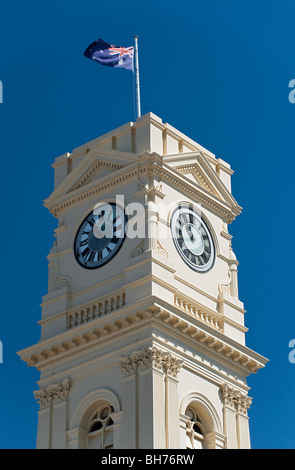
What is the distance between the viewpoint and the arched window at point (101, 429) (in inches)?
2712

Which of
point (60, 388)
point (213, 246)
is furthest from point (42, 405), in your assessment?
point (213, 246)

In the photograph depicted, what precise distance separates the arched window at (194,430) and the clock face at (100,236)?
7.29m

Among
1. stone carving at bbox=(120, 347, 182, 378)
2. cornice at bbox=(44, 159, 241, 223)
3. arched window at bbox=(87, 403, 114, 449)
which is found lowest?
arched window at bbox=(87, 403, 114, 449)

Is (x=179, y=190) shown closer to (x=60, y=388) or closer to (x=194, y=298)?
(x=194, y=298)

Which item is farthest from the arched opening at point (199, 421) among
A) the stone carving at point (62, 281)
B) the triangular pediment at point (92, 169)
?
the triangular pediment at point (92, 169)

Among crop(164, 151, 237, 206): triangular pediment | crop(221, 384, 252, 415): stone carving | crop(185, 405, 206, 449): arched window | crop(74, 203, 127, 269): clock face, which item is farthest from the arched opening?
crop(164, 151, 237, 206): triangular pediment

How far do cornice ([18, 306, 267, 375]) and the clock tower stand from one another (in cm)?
4

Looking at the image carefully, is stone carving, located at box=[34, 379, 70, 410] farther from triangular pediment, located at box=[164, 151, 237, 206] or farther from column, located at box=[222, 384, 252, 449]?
triangular pediment, located at box=[164, 151, 237, 206]

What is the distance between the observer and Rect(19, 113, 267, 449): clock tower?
225 feet

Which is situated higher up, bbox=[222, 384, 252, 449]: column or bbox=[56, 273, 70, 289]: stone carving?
bbox=[56, 273, 70, 289]: stone carving

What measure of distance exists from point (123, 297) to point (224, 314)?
4974 millimetres

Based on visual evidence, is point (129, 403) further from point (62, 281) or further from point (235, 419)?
point (62, 281)

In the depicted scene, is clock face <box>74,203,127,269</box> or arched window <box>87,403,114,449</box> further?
clock face <box>74,203,127,269</box>
